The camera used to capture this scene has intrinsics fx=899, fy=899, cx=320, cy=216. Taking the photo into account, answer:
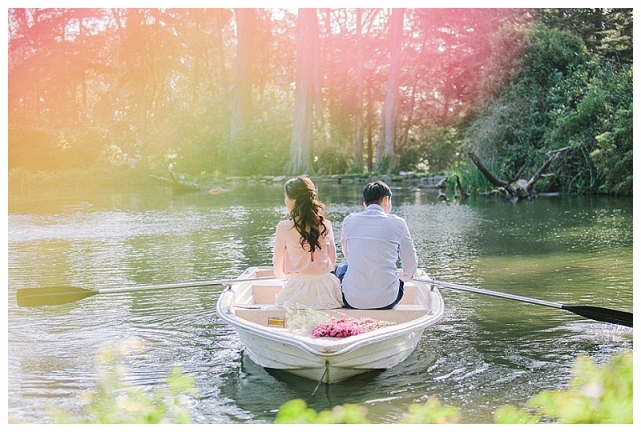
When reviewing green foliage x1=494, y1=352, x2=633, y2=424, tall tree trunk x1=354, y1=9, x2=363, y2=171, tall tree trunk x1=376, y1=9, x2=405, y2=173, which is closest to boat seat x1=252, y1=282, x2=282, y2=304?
green foliage x1=494, y1=352, x2=633, y2=424

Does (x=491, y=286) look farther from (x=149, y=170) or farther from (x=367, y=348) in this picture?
(x=149, y=170)

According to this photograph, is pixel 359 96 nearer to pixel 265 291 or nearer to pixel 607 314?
pixel 265 291

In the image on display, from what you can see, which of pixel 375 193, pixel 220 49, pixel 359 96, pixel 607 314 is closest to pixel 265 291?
pixel 375 193

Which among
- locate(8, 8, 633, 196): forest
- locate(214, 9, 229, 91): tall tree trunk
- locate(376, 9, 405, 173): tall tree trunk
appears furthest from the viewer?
locate(214, 9, 229, 91): tall tree trunk

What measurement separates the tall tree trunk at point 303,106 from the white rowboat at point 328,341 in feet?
82.1

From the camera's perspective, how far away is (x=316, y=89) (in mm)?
31734

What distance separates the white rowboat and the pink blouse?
0.28 meters

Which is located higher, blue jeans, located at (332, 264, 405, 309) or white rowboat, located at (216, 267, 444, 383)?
blue jeans, located at (332, 264, 405, 309)

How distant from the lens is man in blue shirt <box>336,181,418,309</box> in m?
5.36

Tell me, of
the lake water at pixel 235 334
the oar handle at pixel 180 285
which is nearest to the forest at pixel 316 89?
the lake water at pixel 235 334

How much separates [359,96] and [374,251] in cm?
2788

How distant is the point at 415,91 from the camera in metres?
33.1

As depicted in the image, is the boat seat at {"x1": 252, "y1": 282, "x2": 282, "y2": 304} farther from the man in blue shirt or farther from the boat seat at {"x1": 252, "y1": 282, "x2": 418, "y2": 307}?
the man in blue shirt

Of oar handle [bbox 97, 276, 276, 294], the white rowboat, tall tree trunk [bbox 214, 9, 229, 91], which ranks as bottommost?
the white rowboat
